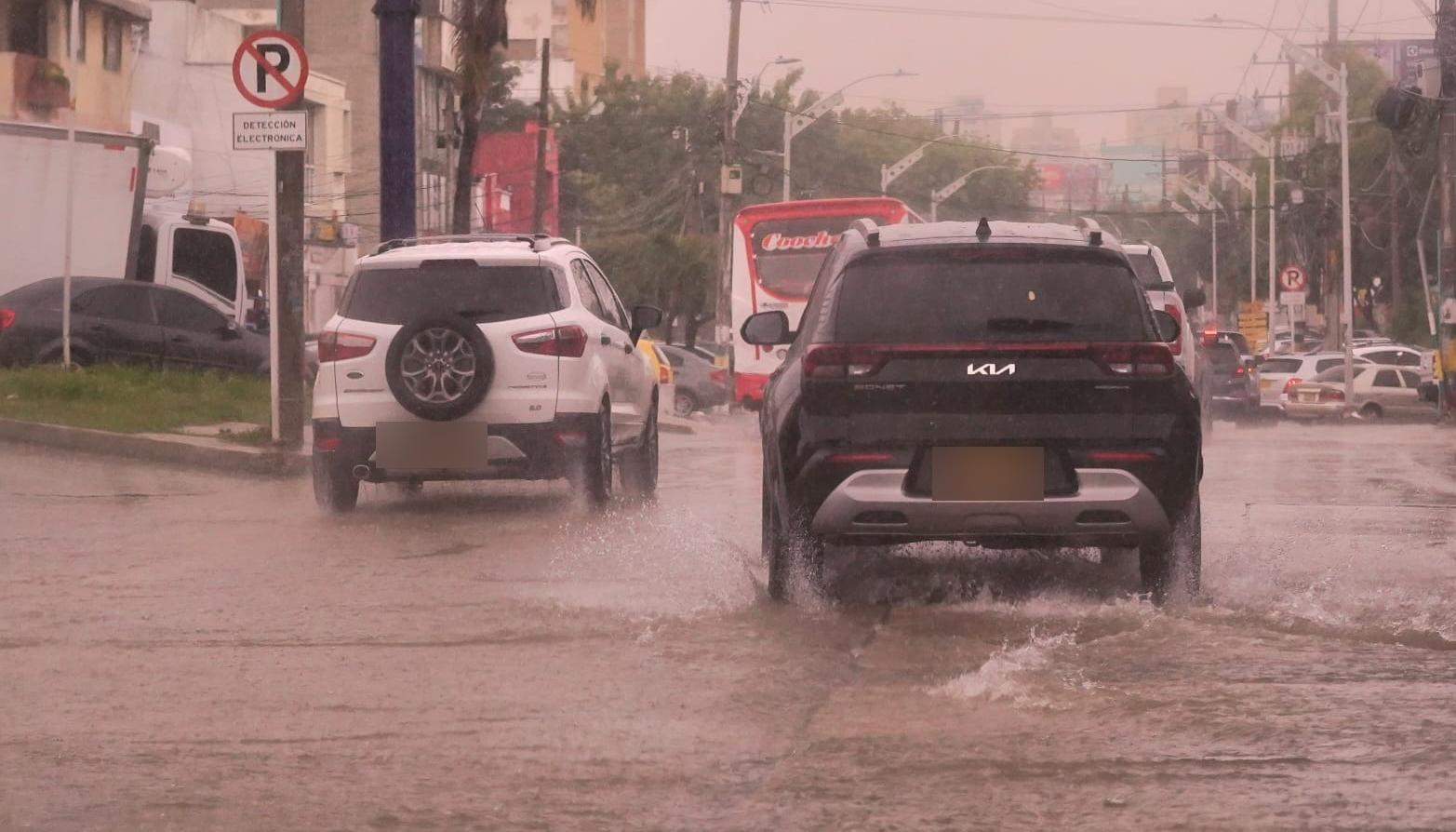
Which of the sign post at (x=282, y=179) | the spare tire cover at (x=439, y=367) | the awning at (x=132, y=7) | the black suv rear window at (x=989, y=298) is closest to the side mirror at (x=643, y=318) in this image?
the spare tire cover at (x=439, y=367)

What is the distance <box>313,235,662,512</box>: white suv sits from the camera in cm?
1309

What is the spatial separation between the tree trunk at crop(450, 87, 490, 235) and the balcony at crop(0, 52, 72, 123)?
16473mm

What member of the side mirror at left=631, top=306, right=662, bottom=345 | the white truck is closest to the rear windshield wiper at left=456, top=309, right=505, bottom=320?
the side mirror at left=631, top=306, right=662, bottom=345

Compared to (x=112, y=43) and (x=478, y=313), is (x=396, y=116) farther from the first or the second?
(x=112, y=43)

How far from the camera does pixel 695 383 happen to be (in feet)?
128

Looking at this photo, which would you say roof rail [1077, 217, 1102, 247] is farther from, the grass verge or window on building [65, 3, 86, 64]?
window on building [65, 3, 86, 64]

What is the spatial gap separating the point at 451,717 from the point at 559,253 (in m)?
7.51

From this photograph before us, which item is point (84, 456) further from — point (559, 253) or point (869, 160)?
point (869, 160)

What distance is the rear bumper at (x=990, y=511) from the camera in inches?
342

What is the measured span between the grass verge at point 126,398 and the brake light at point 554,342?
5541mm

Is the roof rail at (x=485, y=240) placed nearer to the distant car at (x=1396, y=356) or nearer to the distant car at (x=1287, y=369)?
the distant car at (x=1287, y=369)

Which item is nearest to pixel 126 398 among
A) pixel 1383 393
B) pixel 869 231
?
pixel 869 231

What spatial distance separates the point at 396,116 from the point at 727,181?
92.9ft

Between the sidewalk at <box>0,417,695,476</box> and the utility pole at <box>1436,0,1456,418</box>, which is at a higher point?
the utility pole at <box>1436,0,1456,418</box>
